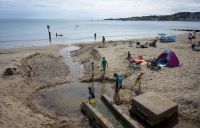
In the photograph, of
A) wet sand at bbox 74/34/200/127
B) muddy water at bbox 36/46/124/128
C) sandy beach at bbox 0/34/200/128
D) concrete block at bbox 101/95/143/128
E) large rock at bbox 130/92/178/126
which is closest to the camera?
large rock at bbox 130/92/178/126

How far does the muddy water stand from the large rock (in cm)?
130

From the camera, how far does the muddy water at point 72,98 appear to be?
492 inches

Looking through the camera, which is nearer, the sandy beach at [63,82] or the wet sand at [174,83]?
the sandy beach at [63,82]

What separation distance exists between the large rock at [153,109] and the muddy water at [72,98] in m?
1.30

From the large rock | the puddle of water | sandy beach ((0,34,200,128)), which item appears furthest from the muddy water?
the large rock

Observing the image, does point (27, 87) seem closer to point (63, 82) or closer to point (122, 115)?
point (63, 82)

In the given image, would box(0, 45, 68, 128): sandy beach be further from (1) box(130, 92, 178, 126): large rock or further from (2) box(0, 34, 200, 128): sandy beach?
(1) box(130, 92, 178, 126): large rock

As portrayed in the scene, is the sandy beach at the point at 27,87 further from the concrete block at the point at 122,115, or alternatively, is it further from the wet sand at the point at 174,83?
the wet sand at the point at 174,83

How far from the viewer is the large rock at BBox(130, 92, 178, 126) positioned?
10.2 meters

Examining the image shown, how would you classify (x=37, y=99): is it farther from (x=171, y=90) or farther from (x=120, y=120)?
(x=171, y=90)

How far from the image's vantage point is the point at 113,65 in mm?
21781

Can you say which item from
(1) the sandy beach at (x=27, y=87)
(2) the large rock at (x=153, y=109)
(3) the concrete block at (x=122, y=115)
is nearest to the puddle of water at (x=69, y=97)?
(3) the concrete block at (x=122, y=115)

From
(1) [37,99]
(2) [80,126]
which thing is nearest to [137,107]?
(2) [80,126]

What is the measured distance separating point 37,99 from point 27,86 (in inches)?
100
